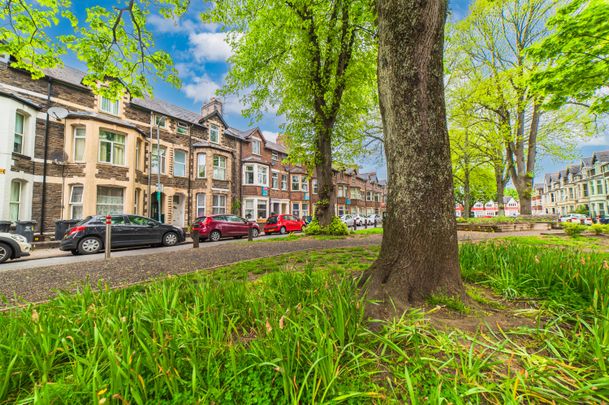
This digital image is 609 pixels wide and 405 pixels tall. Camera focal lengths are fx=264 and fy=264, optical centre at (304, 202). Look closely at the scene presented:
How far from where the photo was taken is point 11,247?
9.09 meters

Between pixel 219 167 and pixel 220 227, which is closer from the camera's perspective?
pixel 220 227

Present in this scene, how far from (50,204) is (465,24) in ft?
103

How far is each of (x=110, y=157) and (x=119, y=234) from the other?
7007 millimetres

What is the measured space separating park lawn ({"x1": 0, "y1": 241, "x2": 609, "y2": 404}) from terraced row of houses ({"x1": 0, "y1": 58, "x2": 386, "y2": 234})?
1244 cm

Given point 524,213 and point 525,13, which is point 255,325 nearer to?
point 524,213

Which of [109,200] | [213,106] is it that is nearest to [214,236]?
[109,200]

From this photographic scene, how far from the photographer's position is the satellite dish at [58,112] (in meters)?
14.3

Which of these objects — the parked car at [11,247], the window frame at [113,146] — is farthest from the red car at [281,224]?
the parked car at [11,247]

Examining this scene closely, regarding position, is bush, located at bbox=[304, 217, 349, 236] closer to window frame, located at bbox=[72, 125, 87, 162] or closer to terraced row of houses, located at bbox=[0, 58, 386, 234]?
terraced row of houses, located at bbox=[0, 58, 386, 234]

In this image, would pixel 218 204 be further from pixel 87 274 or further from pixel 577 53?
pixel 577 53

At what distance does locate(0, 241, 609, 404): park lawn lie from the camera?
1498 mm

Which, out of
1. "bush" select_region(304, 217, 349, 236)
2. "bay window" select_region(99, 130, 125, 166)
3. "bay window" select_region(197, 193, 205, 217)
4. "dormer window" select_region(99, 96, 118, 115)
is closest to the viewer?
"bush" select_region(304, 217, 349, 236)

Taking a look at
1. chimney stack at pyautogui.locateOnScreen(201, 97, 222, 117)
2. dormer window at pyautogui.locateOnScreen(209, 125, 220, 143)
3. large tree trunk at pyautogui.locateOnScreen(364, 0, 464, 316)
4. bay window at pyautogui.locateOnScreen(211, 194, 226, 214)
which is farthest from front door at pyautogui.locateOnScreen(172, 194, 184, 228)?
large tree trunk at pyautogui.locateOnScreen(364, 0, 464, 316)

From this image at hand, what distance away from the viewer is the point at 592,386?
4.42 feet
